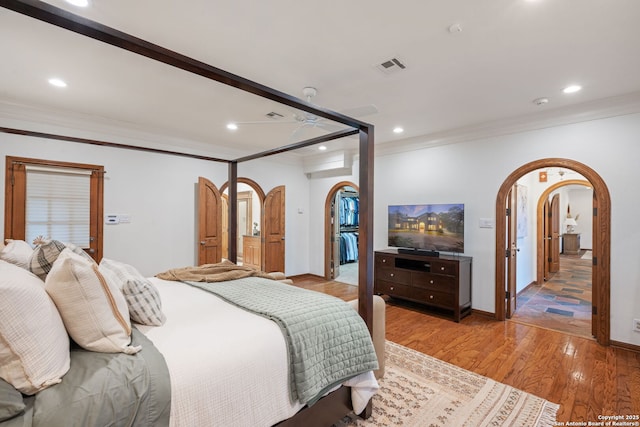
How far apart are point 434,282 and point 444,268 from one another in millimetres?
242

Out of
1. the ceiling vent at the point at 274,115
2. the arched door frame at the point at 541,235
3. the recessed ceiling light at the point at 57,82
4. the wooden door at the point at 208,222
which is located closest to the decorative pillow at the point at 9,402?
the recessed ceiling light at the point at 57,82

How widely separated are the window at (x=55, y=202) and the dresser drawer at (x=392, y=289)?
12.8 feet

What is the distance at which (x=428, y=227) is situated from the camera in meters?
4.42

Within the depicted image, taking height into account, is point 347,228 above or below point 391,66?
below

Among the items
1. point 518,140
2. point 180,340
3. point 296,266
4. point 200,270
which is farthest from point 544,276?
point 180,340

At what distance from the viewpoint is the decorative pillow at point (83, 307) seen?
123cm

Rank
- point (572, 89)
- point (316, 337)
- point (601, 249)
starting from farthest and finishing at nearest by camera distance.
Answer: point (601, 249) < point (572, 89) < point (316, 337)

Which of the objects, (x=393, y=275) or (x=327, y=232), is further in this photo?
(x=327, y=232)

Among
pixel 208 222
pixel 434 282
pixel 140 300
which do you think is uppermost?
pixel 208 222

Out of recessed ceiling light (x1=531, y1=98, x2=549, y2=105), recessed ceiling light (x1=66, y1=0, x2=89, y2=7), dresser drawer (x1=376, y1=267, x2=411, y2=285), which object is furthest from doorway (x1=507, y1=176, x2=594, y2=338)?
recessed ceiling light (x1=66, y1=0, x2=89, y2=7)

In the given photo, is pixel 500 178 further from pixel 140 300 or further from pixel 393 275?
pixel 140 300

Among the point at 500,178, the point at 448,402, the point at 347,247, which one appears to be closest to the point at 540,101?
the point at 500,178

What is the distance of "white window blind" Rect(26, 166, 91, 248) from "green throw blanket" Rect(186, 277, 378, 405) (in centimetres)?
278

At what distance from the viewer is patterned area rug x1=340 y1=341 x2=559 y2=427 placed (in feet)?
6.52
